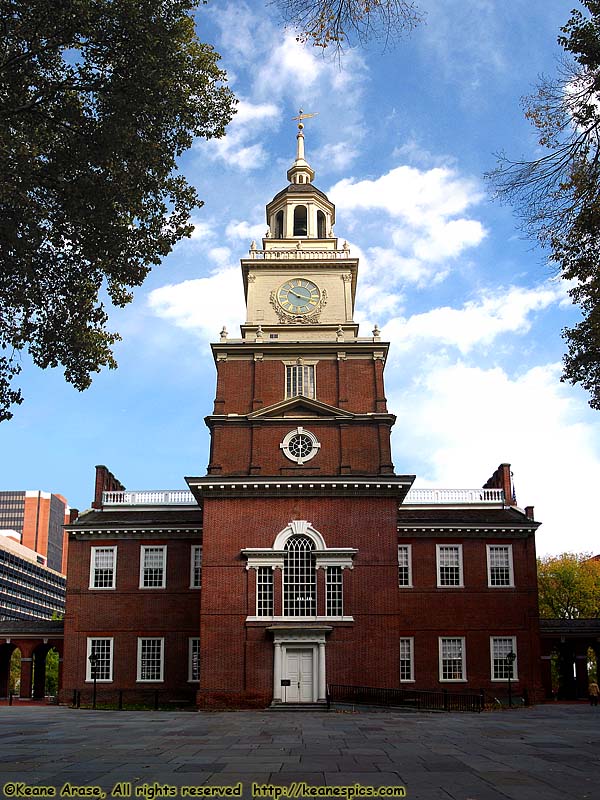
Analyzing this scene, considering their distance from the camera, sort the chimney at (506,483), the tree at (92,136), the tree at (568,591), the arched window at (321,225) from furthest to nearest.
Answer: the tree at (568,591)
the chimney at (506,483)
the arched window at (321,225)
the tree at (92,136)

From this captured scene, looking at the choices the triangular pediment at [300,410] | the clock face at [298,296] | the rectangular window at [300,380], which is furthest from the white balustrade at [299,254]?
the triangular pediment at [300,410]

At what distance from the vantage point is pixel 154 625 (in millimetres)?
40844

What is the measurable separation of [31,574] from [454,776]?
128 metres

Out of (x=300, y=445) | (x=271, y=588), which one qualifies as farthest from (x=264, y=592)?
(x=300, y=445)

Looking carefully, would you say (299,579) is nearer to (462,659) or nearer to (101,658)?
(462,659)

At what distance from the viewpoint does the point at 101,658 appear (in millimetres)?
40469

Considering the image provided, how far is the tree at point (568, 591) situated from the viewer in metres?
63.1

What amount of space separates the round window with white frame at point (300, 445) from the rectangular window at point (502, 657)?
12939mm

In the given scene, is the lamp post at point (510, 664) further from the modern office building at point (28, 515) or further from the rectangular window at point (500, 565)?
the modern office building at point (28, 515)

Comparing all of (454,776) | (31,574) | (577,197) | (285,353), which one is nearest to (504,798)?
(454,776)

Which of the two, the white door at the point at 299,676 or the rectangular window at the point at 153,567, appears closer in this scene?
the white door at the point at 299,676

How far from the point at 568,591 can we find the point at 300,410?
116 feet

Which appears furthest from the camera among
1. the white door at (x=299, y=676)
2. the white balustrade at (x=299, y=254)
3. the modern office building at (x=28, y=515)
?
the modern office building at (x=28, y=515)

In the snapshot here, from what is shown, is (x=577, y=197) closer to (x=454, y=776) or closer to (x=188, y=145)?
(x=188, y=145)
